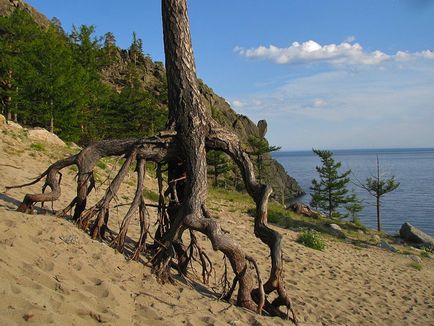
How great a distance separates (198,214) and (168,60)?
267cm

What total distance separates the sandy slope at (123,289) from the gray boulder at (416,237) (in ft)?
47.4

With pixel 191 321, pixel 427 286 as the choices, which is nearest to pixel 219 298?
pixel 191 321

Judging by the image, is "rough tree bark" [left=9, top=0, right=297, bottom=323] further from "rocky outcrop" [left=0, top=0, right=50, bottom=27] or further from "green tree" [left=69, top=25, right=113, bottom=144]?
"rocky outcrop" [left=0, top=0, right=50, bottom=27]

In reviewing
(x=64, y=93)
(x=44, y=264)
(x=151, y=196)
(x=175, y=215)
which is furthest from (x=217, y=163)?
(x=44, y=264)

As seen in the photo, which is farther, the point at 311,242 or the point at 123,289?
the point at 311,242

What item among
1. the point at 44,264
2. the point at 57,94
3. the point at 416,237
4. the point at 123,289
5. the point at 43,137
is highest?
the point at 57,94

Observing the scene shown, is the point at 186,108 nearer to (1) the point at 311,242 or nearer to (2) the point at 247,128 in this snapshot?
(1) the point at 311,242

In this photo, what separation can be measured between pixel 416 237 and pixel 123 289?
24878 mm

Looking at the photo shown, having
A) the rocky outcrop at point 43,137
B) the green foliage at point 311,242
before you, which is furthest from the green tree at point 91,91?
the green foliage at point 311,242

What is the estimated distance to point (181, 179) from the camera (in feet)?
23.8

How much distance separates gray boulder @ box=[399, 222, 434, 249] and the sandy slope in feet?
47.4

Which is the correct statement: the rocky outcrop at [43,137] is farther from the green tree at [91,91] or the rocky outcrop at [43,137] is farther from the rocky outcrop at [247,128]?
the rocky outcrop at [247,128]

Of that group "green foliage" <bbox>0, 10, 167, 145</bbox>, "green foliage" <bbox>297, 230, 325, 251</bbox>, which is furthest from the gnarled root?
"green foliage" <bbox>0, 10, 167, 145</bbox>

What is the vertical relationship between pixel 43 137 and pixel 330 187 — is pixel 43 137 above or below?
above
